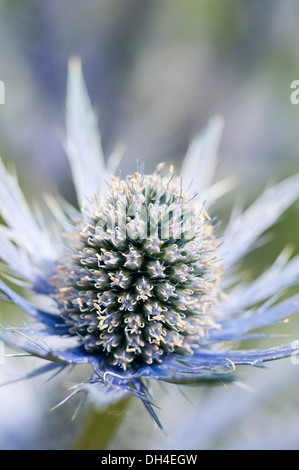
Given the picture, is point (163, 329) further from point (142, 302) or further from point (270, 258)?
point (270, 258)

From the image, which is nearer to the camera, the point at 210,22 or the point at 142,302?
the point at 142,302

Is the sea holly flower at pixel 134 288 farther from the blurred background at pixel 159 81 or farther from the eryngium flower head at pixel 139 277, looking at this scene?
the blurred background at pixel 159 81

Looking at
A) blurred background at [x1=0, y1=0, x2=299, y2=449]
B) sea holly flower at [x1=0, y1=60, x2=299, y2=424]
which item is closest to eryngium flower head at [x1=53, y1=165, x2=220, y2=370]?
sea holly flower at [x1=0, y1=60, x2=299, y2=424]

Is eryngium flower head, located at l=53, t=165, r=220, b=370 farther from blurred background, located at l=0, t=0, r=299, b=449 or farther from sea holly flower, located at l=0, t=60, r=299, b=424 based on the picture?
blurred background, located at l=0, t=0, r=299, b=449

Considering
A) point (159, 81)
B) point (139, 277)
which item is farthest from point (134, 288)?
point (159, 81)

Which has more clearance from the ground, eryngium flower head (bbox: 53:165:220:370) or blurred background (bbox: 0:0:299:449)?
blurred background (bbox: 0:0:299:449)
